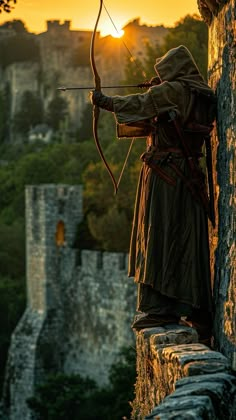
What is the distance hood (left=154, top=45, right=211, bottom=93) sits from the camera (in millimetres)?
8720

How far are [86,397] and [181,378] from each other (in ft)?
62.4

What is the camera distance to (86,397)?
26266mm

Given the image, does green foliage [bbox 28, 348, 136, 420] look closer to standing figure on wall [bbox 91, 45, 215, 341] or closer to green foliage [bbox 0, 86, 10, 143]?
standing figure on wall [bbox 91, 45, 215, 341]

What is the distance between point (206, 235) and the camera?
863 centimetres

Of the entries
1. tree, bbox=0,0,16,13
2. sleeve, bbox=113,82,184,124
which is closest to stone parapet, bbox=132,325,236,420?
sleeve, bbox=113,82,184,124

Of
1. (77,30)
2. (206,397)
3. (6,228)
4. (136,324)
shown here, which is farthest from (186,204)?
(77,30)

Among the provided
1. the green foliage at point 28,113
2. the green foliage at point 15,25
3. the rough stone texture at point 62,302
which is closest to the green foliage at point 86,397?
the rough stone texture at point 62,302

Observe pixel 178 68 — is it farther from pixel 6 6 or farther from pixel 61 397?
pixel 61 397

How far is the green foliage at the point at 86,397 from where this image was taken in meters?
24.6

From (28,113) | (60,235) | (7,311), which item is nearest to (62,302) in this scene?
(60,235)

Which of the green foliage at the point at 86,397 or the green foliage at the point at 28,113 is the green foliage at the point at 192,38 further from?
the green foliage at the point at 28,113

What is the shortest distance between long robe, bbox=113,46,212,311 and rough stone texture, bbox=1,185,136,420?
807 inches

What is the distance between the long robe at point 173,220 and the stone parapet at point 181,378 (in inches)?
10.0

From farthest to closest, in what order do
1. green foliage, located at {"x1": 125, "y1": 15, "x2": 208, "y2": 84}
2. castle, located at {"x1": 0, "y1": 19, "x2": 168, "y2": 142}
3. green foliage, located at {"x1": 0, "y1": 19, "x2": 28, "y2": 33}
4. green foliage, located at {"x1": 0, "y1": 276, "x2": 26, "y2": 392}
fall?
green foliage, located at {"x1": 0, "y1": 19, "x2": 28, "y2": 33} → castle, located at {"x1": 0, "y1": 19, "x2": 168, "y2": 142} → green foliage, located at {"x1": 0, "y1": 276, "x2": 26, "y2": 392} → green foliage, located at {"x1": 125, "y1": 15, "x2": 208, "y2": 84}
